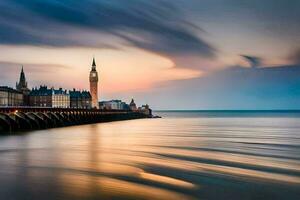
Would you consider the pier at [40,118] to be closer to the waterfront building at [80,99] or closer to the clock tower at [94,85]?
the clock tower at [94,85]

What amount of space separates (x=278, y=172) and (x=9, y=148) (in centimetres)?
2408

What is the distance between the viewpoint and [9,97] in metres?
142

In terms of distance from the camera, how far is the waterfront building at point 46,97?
173 metres

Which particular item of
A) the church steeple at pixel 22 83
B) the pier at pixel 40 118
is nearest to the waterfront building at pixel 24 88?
the church steeple at pixel 22 83

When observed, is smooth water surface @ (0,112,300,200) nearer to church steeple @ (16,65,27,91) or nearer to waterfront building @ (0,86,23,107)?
waterfront building @ (0,86,23,107)

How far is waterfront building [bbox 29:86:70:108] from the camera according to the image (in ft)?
567

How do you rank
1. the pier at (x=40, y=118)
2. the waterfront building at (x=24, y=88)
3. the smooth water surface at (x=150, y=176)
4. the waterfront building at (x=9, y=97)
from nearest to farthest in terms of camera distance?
the smooth water surface at (x=150, y=176) → the pier at (x=40, y=118) → the waterfront building at (x=9, y=97) → the waterfront building at (x=24, y=88)

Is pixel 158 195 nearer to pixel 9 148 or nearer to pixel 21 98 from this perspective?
pixel 9 148

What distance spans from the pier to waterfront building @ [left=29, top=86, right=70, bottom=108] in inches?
2338

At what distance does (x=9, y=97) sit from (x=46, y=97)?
32.7 m

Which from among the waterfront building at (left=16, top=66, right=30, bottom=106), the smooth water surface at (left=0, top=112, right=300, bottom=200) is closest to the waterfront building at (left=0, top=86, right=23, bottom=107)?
the waterfront building at (left=16, top=66, right=30, bottom=106)

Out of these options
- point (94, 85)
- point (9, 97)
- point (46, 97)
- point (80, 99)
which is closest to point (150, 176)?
point (9, 97)

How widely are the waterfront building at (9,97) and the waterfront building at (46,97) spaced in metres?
14.9

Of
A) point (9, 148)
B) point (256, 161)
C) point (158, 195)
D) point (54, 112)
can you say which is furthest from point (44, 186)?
point (54, 112)
